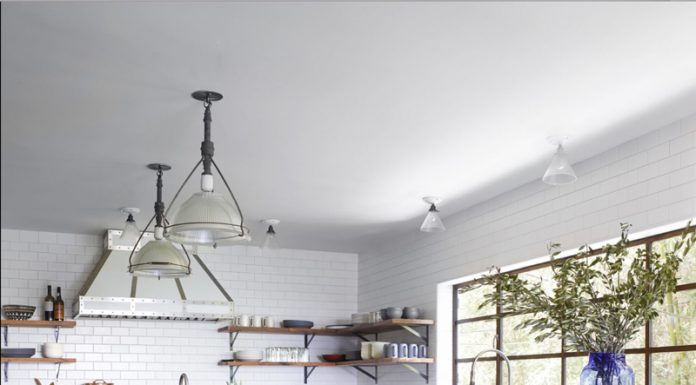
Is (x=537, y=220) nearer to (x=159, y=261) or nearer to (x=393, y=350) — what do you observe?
(x=393, y=350)

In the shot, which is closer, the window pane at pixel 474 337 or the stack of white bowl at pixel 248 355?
the window pane at pixel 474 337

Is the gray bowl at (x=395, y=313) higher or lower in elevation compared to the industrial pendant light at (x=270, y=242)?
lower

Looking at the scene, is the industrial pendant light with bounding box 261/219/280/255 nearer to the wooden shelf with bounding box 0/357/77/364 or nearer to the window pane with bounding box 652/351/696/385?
the wooden shelf with bounding box 0/357/77/364

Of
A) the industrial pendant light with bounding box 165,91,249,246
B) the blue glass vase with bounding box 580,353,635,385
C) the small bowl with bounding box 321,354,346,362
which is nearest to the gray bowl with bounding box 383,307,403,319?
the small bowl with bounding box 321,354,346,362

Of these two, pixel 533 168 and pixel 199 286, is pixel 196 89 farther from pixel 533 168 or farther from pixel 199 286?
pixel 199 286

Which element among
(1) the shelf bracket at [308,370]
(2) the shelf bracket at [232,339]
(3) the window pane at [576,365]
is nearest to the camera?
(3) the window pane at [576,365]

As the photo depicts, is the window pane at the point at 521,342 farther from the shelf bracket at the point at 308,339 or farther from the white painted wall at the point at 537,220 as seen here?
the shelf bracket at the point at 308,339

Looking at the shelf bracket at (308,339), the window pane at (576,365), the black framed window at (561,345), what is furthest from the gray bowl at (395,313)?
the window pane at (576,365)

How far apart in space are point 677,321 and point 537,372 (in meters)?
1.46

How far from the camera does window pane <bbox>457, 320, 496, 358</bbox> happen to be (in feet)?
22.4

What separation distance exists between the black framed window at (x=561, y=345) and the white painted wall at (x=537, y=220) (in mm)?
189

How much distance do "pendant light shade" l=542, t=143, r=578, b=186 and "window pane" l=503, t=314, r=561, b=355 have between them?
4.94 ft

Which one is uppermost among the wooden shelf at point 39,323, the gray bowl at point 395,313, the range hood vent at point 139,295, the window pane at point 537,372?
the range hood vent at point 139,295

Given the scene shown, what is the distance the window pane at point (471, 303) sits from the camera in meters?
6.96
